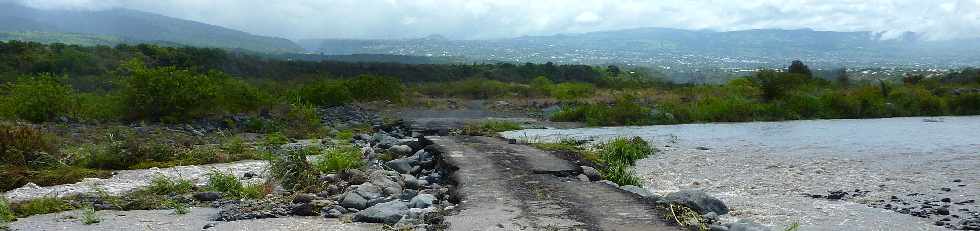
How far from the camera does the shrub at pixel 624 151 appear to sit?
2031 cm

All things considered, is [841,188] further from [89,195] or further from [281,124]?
[281,124]

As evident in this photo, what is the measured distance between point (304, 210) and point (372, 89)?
3995cm

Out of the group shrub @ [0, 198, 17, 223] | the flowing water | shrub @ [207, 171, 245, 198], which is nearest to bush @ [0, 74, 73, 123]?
shrub @ [207, 171, 245, 198]

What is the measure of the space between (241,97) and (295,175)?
20.1m

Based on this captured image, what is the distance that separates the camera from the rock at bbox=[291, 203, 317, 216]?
1193 cm

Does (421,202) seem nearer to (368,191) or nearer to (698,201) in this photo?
(368,191)

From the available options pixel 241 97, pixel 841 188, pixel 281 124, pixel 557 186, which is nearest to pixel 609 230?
pixel 557 186

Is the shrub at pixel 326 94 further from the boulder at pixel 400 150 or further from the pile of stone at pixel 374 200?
the pile of stone at pixel 374 200

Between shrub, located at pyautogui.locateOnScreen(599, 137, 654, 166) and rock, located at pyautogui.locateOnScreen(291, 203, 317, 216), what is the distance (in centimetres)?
926

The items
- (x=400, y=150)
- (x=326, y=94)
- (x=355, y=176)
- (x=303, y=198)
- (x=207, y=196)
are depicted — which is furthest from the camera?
(x=326, y=94)

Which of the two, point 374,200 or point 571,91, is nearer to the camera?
point 374,200

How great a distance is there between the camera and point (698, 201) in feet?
38.1

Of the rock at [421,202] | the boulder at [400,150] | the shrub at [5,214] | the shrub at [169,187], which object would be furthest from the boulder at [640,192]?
the shrub at [5,214]

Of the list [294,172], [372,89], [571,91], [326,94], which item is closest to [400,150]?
[294,172]
